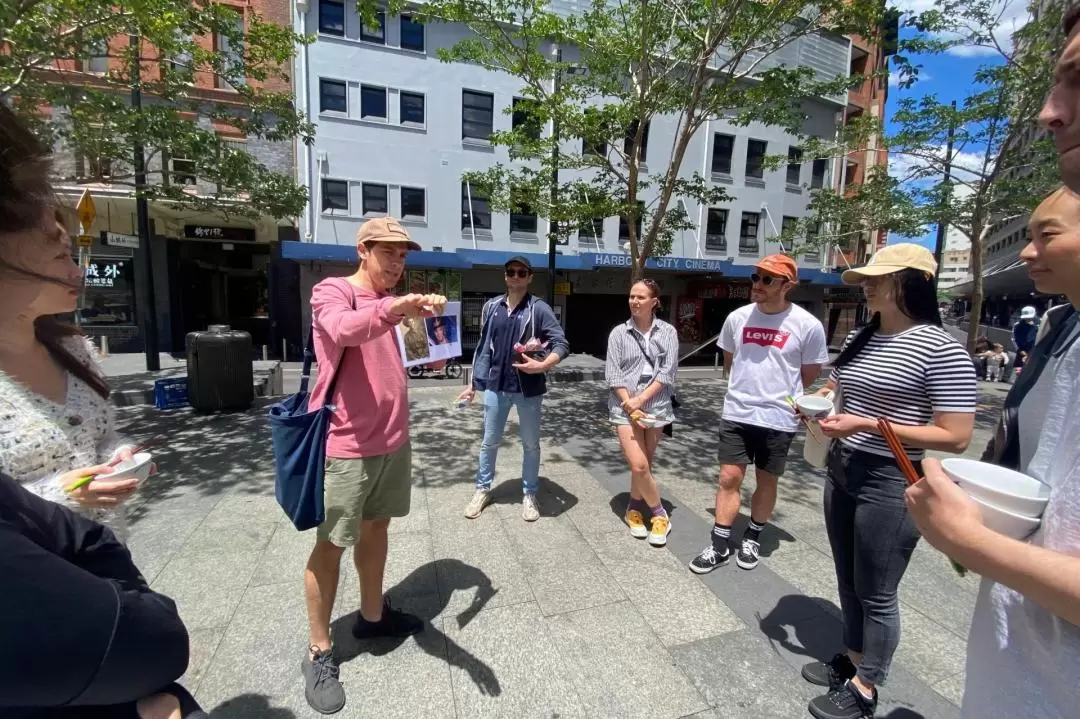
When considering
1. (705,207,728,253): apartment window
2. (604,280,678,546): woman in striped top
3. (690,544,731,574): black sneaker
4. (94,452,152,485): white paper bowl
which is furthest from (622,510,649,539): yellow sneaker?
(705,207,728,253): apartment window

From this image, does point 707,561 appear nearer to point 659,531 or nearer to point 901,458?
point 659,531

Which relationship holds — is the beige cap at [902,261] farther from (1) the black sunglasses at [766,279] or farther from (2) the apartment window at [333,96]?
(2) the apartment window at [333,96]

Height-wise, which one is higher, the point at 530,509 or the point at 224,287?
the point at 224,287

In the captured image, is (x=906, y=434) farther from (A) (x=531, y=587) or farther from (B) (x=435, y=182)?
(B) (x=435, y=182)

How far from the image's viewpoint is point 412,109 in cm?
1719

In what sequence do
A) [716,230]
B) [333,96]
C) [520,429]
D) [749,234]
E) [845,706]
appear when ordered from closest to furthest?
1. [845,706]
2. [520,429]
3. [333,96]
4. [716,230]
5. [749,234]

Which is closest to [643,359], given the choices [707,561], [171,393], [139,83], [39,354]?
[707,561]

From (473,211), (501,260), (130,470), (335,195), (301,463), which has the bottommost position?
(301,463)

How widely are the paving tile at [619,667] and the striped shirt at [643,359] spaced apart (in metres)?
1.50

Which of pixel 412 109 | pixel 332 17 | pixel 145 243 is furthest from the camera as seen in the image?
pixel 412 109

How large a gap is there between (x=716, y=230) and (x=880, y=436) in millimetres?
21491

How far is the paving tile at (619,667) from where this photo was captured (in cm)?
219

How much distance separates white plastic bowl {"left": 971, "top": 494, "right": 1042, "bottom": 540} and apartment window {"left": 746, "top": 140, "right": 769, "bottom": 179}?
2398cm

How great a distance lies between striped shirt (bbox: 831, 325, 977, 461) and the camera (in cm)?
194
